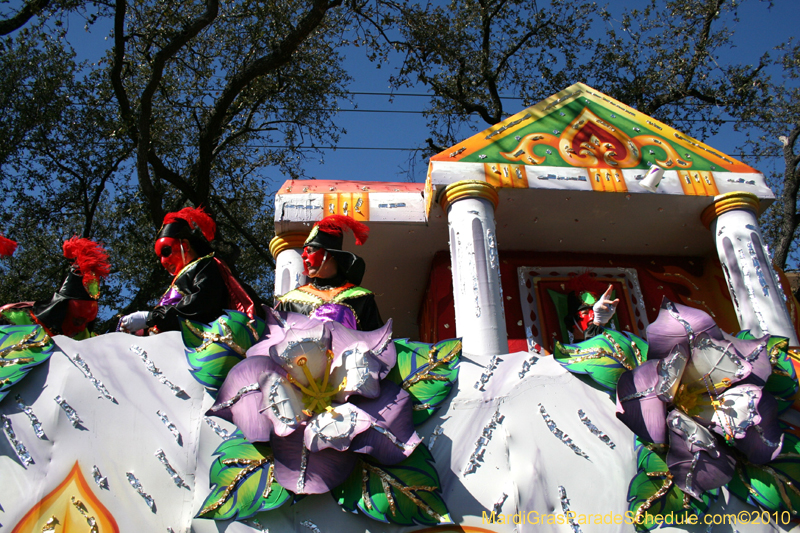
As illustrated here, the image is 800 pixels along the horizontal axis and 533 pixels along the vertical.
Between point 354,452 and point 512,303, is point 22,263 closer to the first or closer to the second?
point 512,303

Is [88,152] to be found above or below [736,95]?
below

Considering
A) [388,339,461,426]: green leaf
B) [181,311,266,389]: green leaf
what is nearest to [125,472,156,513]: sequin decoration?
[181,311,266,389]: green leaf

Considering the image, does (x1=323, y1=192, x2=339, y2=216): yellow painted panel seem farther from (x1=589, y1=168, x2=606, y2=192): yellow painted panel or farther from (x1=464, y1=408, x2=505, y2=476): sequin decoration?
(x1=464, y1=408, x2=505, y2=476): sequin decoration

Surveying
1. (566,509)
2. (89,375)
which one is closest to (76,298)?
(89,375)

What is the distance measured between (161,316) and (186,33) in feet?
19.8

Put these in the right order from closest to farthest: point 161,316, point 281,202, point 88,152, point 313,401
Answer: point 313,401, point 161,316, point 281,202, point 88,152

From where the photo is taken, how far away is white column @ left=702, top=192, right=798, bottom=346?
5121 millimetres

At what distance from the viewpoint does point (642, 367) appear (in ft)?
8.73

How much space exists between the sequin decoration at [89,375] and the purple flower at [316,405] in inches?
18.7

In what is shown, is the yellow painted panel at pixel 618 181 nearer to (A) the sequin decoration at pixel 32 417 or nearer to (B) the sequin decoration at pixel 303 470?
(B) the sequin decoration at pixel 303 470

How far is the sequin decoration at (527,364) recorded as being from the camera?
277 cm

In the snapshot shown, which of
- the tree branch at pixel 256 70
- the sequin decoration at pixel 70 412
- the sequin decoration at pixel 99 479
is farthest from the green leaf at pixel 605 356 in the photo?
the tree branch at pixel 256 70

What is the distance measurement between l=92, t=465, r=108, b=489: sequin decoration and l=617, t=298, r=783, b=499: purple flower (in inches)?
80.5

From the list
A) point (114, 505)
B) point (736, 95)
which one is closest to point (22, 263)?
point (114, 505)
